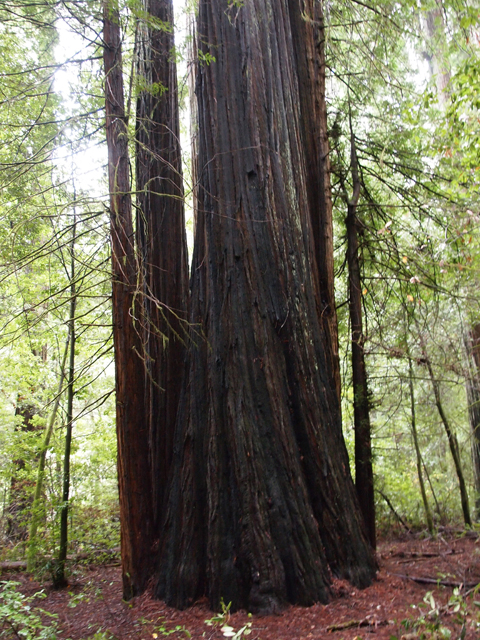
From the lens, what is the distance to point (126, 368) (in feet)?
13.9

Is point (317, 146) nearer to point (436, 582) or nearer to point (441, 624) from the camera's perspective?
point (436, 582)

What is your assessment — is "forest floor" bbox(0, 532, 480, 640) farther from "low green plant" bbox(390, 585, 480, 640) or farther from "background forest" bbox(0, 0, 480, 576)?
"background forest" bbox(0, 0, 480, 576)

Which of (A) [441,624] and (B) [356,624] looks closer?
(A) [441,624]

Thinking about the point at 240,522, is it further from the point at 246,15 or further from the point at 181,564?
the point at 246,15

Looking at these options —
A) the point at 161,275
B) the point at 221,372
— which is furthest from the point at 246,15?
the point at 221,372

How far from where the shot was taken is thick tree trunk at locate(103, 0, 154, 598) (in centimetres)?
396

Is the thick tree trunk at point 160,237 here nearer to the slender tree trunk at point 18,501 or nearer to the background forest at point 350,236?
the background forest at point 350,236

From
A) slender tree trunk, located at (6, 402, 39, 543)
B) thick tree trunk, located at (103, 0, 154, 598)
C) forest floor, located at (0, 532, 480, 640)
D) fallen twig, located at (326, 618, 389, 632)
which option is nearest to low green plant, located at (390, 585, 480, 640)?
forest floor, located at (0, 532, 480, 640)

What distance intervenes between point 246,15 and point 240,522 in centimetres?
484

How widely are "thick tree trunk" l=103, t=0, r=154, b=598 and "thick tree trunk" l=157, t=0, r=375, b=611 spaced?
0.32 metres

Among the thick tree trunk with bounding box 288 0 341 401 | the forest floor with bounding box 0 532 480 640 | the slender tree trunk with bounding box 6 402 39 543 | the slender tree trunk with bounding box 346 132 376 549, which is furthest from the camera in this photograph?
the slender tree trunk with bounding box 6 402 39 543

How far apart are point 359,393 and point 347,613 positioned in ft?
7.21

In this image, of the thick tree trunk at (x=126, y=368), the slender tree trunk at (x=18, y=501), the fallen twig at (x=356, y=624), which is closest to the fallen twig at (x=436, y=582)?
the fallen twig at (x=356, y=624)

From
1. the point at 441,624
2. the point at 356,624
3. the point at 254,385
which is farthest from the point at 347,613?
the point at 254,385
